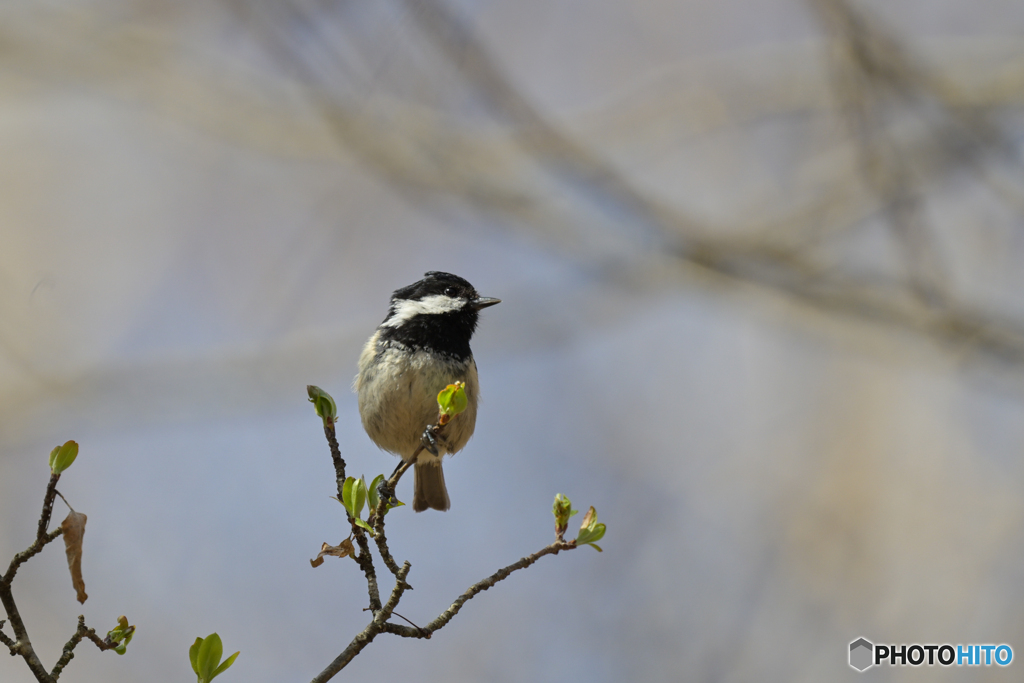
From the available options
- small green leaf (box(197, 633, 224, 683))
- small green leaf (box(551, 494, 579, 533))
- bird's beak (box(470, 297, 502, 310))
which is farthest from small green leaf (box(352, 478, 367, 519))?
bird's beak (box(470, 297, 502, 310))

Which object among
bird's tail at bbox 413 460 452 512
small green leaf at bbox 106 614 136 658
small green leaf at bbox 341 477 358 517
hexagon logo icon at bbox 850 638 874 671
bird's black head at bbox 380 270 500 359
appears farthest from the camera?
hexagon logo icon at bbox 850 638 874 671

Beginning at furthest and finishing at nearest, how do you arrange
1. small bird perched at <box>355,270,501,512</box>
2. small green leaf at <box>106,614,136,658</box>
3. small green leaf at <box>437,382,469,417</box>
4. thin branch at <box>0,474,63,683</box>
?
1. small bird perched at <box>355,270,501,512</box>
2. small green leaf at <box>437,382,469,417</box>
3. small green leaf at <box>106,614,136,658</box>
4. thin branch at <box>0,474,63,683</box>

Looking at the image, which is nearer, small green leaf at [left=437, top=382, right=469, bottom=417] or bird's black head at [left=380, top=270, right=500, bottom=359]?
small green leaf at [left=437, top=382, right=469, bottom=417]

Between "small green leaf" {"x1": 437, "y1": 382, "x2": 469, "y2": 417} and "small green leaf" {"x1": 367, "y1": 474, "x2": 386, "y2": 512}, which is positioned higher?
"small green leaf" {"x1": 437, "y1": 382, "x2": 469, "y2": 417}

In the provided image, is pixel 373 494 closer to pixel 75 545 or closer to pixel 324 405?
pixel 324 405

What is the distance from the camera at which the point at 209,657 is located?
1.59 m

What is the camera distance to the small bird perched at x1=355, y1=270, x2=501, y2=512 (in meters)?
3.19

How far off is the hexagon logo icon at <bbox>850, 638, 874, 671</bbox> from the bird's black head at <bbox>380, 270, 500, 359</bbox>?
3.61 meters

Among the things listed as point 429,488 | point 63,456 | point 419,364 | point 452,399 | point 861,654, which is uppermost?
point 419,364

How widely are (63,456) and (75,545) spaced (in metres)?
0.25

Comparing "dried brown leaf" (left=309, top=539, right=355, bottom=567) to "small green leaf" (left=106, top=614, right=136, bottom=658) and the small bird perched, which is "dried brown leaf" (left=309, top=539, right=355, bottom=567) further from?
the small bird perched

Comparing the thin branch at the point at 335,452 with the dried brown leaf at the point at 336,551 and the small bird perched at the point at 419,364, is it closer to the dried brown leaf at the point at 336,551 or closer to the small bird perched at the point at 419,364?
the dried brown leaf at the point at 336,551

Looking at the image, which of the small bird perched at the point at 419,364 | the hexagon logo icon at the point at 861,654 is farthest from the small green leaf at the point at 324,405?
the hexagon logo icon at the point at 861,654

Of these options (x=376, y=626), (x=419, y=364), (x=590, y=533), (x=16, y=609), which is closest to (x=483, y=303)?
(x=419, y=364)
